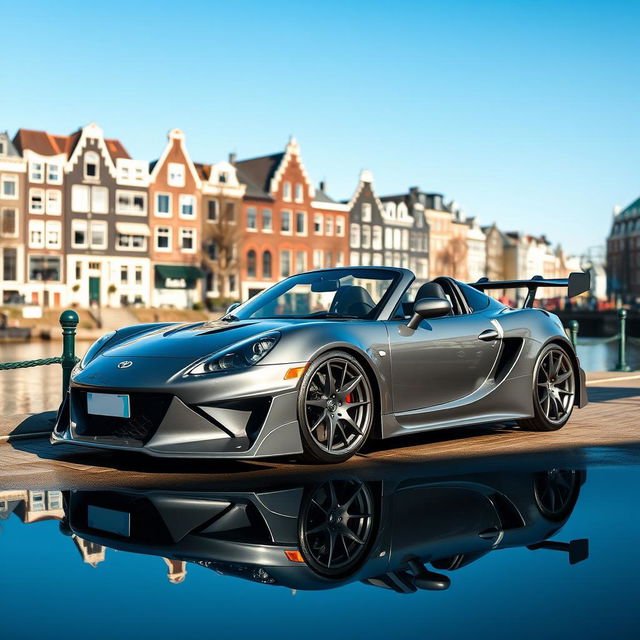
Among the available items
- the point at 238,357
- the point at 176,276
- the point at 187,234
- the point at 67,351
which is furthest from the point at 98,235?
the point at 238,357

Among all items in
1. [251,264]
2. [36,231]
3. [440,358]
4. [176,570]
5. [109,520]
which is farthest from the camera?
[251,264]

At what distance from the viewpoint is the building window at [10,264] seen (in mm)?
58781

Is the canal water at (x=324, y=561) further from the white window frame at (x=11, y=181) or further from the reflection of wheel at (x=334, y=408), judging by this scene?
the white window frame at (x=11, y=181)

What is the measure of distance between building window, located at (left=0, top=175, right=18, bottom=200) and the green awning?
9970mm

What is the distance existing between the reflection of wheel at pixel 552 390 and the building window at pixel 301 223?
66.2 m

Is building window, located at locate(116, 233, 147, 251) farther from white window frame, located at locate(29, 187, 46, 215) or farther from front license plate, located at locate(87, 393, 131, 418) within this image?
front license plate, located at locate(87, 393, 131, 418)

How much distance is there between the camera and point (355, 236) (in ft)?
262

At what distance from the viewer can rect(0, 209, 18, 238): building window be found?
59000 millimetres

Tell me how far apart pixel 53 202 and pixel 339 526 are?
5926cm

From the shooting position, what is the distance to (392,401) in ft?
20.9

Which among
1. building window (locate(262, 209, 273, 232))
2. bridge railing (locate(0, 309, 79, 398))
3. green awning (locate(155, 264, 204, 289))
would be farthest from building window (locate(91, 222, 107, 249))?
bridge railing (locate(0, 309, 79, 398))

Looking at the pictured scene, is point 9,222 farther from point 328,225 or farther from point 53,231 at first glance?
point 328,225

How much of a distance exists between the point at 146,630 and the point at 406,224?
84870 millimetres

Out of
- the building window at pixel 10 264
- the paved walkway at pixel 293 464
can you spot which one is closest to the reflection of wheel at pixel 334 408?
the paved walkway at pixel 293 464
